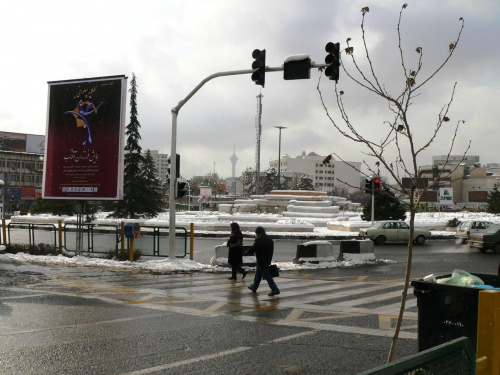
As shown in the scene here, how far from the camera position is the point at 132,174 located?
55188 millimetres

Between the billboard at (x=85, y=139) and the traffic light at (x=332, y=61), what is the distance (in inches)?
386

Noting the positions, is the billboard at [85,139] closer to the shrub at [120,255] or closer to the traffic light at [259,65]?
the shrub at [120,255]

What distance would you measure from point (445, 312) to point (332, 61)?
9.40 m

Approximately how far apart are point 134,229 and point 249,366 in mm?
13527

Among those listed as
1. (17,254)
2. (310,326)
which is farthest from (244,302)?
(17,254)

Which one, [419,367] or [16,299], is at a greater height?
[419,367]

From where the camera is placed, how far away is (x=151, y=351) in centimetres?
736

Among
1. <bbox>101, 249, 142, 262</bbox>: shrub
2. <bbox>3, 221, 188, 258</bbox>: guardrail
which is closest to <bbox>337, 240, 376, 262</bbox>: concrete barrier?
<bbox>3, 221, 188, 258</bbox>: guardrail

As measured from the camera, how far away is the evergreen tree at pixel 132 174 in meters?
53.9

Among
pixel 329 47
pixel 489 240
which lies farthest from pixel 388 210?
pixel 329 47

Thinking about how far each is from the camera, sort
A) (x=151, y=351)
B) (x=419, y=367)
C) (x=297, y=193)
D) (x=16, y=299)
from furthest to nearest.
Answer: (x=297, y=193)
(x=16, y=299)
(x=151, y=351)
(x=419, y=367)

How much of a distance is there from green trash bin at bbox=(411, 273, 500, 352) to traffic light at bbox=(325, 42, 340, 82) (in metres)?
8.99

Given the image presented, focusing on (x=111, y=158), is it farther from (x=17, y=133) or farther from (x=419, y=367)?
(x=17, y=133)

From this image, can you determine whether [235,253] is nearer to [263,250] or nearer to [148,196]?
[263,250]
